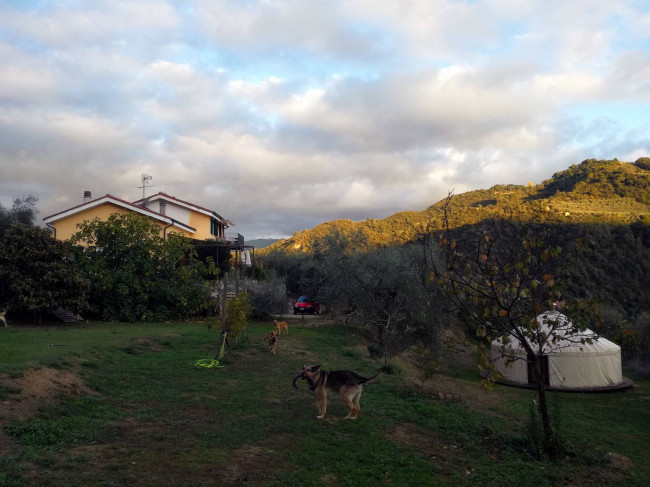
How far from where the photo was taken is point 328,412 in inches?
332

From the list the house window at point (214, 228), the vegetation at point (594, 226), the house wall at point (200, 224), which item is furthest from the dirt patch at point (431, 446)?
the house window at point (214, 228)

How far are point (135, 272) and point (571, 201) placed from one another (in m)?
39.6

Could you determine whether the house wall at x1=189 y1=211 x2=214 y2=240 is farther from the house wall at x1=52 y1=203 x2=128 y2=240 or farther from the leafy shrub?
the leafy shrub

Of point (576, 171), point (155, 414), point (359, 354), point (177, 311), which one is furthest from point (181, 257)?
point (576, 171)

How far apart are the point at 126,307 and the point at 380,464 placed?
18129 millimetres

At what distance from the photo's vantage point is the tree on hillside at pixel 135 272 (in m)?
21.2

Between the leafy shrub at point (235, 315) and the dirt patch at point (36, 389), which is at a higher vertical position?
the leafy shrub at point (235, 315)

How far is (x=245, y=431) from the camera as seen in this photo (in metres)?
6.97

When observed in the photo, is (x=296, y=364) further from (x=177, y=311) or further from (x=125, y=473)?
(x=177, y=311)

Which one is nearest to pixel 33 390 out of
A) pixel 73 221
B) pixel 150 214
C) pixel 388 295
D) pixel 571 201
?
pixel 388 295

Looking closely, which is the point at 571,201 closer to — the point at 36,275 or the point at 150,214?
the point at 150,214

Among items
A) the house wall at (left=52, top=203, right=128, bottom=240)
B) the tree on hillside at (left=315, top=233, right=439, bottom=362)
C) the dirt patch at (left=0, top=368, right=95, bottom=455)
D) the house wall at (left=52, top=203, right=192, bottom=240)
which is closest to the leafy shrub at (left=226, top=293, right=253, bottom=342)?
the dirt patch at (left=0, top=368, right=95, bottom=455)

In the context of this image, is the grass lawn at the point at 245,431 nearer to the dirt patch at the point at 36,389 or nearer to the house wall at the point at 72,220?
the dirt patch at the point at 36,389

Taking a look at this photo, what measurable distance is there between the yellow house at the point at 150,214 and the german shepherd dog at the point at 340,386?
2057 centimetres
